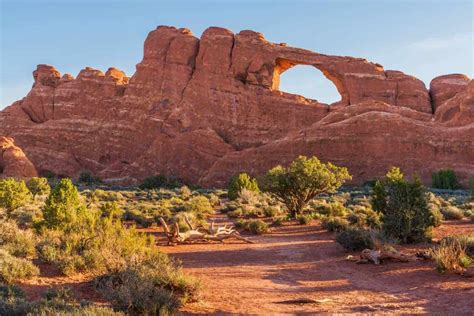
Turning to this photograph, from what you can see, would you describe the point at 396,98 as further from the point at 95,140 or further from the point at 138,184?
the point at 95,140

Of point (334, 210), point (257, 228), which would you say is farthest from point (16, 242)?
point (334, 210)

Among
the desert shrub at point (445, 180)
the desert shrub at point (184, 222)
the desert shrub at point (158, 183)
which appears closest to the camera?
the desert shrub at point (184, 222)

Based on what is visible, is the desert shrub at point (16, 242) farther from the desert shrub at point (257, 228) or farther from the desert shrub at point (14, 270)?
the desert shrub at point (257, 228)

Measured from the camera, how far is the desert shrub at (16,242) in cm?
988

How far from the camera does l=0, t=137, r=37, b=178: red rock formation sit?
53.4 meters

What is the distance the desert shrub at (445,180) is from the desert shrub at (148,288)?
4485 cm

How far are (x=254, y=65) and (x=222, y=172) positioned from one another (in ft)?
62.8

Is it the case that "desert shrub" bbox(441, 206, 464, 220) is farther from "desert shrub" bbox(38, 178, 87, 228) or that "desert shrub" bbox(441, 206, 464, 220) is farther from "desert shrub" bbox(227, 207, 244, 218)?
"desert shrub" bbox(38, 178, 87, 228)

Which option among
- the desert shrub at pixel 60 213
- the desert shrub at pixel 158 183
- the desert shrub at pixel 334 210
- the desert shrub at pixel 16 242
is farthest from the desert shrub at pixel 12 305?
the desert shrub at pixel 158 183

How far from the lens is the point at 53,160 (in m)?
65.1

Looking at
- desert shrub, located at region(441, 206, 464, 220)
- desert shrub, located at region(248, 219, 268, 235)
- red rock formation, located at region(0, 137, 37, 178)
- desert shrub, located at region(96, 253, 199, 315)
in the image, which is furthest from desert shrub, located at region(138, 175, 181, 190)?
desert shrub, located at region(96, 253, 199, 315)

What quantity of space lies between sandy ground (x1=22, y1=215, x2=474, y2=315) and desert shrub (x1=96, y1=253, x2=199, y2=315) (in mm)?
322

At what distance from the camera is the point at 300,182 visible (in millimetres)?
20953

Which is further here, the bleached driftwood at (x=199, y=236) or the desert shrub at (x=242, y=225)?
the desert shrub at (x=242, y=225)
